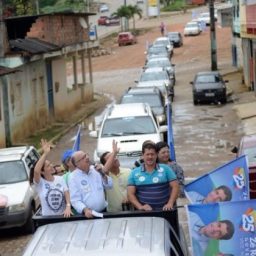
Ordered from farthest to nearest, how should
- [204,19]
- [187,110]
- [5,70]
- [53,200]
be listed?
1. [204,19]
2. [187,110]
3. [5,70]
4. [53,200]

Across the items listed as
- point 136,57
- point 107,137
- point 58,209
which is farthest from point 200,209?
point 136,57

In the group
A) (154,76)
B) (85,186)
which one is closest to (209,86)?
(154,76)

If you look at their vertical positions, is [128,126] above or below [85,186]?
below

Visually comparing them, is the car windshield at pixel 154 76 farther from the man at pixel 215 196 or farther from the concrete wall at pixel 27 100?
the man at pixel 215 196

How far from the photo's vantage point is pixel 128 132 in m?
21.0

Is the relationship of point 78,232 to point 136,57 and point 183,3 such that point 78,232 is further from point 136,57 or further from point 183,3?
point 183,3

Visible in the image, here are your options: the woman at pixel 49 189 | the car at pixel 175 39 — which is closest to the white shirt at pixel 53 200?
the woman at pixel 49 189

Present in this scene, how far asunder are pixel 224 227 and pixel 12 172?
7984 mm

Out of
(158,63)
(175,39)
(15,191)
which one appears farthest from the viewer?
(175,39)

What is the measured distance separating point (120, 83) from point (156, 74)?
1036 centimetres

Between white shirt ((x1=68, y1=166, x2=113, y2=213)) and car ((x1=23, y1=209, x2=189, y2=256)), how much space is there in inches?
68.9

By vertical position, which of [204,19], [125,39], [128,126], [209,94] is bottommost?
[209,94]

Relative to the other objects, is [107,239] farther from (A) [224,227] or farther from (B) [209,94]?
(B) [209,94]

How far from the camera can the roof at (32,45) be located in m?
29.7
